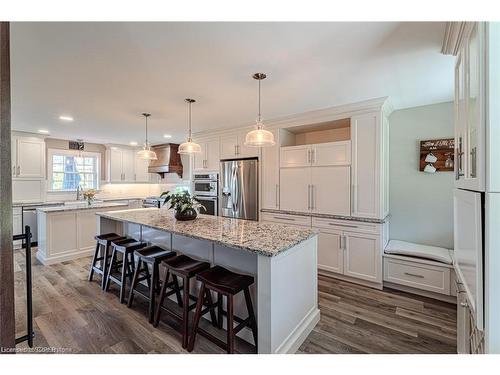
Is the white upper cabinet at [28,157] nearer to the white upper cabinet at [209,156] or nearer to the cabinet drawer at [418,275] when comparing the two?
the white upper cabinet at [209,156]

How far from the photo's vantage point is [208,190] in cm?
474

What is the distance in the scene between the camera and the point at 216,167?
4.63m

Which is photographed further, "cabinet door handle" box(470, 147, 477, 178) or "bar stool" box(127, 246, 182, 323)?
"bar stool" box(127, 246, 182, 323)

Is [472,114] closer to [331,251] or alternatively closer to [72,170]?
[331,251]

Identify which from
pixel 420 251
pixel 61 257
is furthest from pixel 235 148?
pixel 61 257

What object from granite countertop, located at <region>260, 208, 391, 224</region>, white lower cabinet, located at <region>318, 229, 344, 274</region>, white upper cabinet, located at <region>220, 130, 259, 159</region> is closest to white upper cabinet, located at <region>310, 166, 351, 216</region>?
granite countertop, located at <region>260, 208, 391, 224</region>

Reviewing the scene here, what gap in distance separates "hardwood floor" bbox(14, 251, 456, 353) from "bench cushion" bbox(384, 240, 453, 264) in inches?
18.9

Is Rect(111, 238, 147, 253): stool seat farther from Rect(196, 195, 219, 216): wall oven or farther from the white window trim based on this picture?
the white window trim

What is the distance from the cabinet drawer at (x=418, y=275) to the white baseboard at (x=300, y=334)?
131cm

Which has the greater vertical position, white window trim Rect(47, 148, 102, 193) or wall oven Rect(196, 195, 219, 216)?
white window trim Rect(47, 148, 102, 193)

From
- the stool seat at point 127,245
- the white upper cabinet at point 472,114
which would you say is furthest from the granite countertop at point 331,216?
the stool seat at point 127,245

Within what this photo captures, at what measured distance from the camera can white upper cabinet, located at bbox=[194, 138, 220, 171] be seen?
4.62 meters
